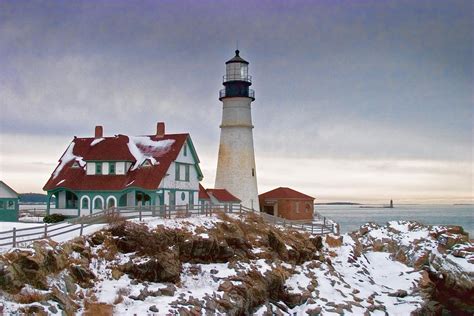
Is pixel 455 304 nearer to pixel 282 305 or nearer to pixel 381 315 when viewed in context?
pixel 381 315

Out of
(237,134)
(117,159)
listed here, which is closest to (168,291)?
(117,159)

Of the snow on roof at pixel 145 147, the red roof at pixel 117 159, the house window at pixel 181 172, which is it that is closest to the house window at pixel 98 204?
the red roof at pixel 117 159

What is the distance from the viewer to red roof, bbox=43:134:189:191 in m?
39.4

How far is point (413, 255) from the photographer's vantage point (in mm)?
38406

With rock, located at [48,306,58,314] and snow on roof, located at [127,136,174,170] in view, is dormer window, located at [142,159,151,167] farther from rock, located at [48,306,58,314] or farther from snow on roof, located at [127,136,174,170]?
rock, located at [48,306,58,314]

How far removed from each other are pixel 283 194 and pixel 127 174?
1927cm

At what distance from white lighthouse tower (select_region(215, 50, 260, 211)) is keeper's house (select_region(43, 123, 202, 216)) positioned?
5.35 meters

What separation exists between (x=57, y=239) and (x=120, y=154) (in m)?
17.0

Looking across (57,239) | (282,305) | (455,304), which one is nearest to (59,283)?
(57,239)

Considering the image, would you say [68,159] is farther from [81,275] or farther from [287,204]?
[81,275]

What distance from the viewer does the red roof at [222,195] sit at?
152 ft

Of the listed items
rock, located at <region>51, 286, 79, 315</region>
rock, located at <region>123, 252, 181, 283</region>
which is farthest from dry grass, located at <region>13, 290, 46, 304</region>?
rock, located at <region>123, 252, 181, 283</region>

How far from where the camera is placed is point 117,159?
133ft

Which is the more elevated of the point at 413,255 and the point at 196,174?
the point at 196,174
